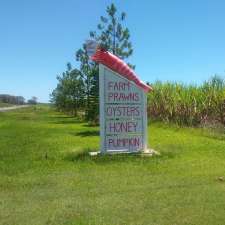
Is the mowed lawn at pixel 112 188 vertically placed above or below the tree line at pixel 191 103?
below

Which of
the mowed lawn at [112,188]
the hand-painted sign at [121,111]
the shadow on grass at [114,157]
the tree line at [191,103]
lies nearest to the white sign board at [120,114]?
the hand-painted sign at [121,111]

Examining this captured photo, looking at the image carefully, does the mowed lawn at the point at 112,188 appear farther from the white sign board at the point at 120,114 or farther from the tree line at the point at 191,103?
the tree line at the point at 191,103

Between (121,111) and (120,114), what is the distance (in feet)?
0.28

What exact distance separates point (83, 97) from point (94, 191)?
3354 cm

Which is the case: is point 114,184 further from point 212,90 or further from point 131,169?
point 212,90

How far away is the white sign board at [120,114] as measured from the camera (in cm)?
1305

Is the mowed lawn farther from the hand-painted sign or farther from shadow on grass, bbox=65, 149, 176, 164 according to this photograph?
the hand-painted sign

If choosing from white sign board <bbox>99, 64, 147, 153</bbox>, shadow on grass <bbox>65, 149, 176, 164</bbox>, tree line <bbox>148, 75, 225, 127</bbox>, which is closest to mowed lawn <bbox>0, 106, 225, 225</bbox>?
shadow on grass <bbox>65, 149, 176, 164</bbox>

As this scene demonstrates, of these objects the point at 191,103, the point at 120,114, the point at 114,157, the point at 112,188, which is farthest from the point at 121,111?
the point at 191,103

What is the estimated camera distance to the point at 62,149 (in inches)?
575

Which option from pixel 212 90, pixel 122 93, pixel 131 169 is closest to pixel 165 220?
pixel 131 169

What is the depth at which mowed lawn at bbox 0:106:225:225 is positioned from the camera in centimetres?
663

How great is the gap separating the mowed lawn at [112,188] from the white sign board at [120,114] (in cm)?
64

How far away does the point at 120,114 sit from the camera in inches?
520
